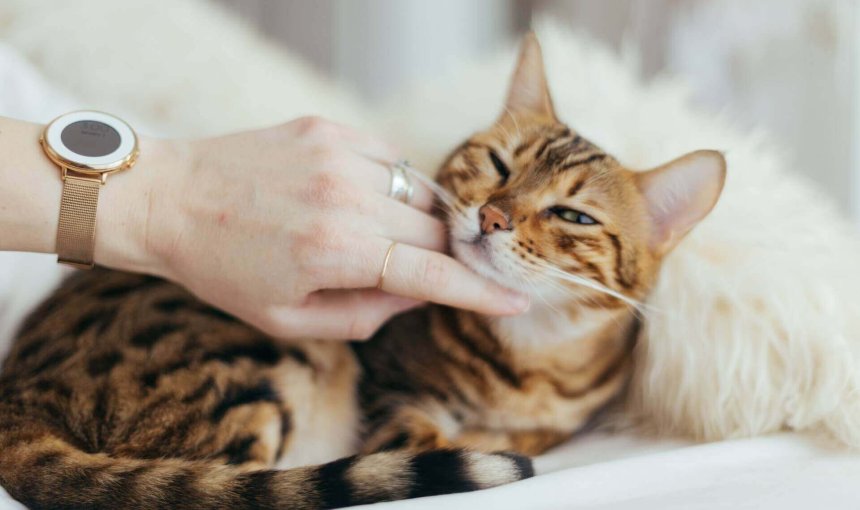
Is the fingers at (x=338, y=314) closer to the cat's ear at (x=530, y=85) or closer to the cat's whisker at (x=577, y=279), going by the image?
the cat's whisker at (x=577, y=279)

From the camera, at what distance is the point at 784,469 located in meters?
0.86

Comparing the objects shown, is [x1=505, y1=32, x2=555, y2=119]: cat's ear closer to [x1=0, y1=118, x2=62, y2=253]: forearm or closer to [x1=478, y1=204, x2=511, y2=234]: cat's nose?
[x1=478, y1=204, x2=511, y2=234]: cat's nose

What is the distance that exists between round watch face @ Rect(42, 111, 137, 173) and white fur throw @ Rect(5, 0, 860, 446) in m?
0.36

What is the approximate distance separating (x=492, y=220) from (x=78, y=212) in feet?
1.57

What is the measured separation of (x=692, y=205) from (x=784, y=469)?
0.32 metres

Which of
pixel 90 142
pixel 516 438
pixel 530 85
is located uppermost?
pixel 530 85

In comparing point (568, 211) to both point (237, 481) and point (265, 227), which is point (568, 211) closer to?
point (265, 227)

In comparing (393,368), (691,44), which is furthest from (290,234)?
(691,44)

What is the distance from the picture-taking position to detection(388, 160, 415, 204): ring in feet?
3.21

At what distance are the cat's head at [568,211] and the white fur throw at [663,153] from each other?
83 millimetres

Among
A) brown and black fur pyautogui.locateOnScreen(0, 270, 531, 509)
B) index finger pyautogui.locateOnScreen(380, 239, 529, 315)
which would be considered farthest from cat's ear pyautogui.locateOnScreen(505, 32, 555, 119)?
brown and black fur pyautogui.locateOnScreen(0, 270, 531, 509)

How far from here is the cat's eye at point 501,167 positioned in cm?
102

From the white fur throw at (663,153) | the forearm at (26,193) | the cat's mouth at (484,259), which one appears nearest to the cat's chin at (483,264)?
the cat's mouth at (484,259)

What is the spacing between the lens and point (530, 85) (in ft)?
3.62
